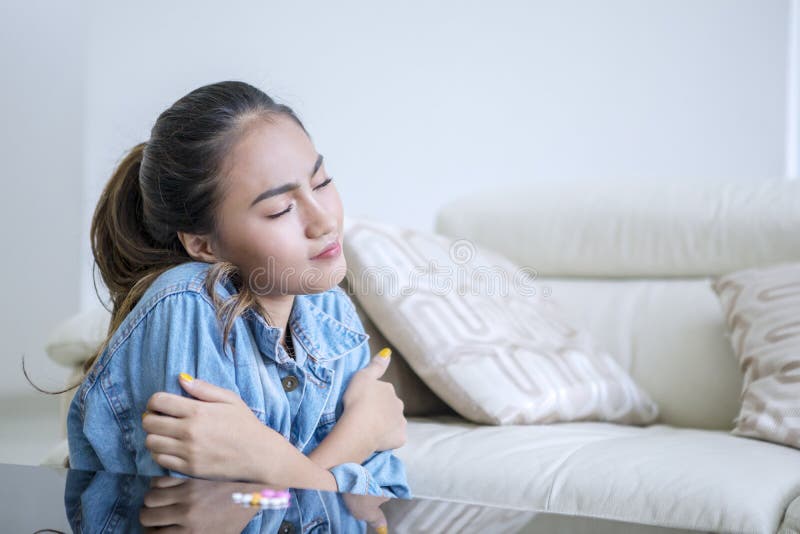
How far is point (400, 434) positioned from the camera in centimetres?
108

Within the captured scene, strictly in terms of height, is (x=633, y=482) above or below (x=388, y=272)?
below

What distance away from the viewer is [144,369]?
880 millimetres

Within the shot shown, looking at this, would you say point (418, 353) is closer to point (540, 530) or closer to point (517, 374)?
point (517, 374)

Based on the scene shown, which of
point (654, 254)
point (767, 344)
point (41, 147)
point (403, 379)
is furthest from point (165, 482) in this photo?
point (41, 147)

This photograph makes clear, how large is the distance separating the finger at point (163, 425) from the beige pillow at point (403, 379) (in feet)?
2.17

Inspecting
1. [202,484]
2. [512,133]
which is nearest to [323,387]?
[202,484]

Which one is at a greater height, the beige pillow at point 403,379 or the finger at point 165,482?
the finger at point 165,482

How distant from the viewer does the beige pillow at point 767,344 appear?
1347 mm

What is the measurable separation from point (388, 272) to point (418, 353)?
143 mm

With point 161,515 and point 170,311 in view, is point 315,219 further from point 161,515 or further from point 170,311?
point 161,515

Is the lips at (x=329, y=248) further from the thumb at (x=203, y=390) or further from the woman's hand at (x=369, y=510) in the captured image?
the woman's hand at (x=369, y=510)

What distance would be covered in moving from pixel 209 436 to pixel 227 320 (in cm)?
12

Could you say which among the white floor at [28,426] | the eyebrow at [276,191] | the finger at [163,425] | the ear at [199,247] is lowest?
the white floor at [28,426]

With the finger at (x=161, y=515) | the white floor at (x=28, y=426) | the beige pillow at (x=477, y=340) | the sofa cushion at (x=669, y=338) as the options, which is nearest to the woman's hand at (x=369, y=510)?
the finger at (x=161, y=515)
